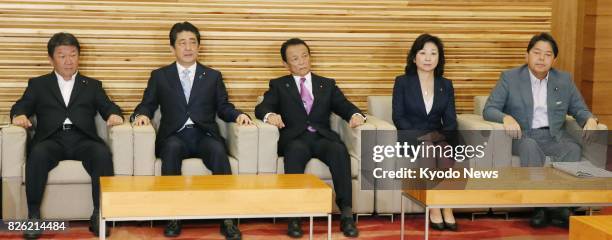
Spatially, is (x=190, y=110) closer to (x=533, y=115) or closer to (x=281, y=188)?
(x=281, y=188)

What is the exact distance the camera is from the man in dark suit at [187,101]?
6.68 meters

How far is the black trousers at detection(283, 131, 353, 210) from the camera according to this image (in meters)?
6.53

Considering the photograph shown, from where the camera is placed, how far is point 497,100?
7.06 m

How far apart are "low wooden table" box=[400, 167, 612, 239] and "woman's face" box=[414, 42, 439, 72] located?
49.8 inches

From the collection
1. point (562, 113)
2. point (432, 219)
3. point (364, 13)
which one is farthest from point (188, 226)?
point (562, 113)

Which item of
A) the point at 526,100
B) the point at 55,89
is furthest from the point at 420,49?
the point at 55,89

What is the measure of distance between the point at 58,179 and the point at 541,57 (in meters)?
3.33

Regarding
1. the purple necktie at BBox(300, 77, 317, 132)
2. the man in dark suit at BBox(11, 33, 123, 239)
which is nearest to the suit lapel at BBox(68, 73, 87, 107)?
the man in dark suit at BBox(11, 33, 123, 239)

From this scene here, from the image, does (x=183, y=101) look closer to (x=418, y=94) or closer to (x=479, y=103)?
(x=418, y=94)

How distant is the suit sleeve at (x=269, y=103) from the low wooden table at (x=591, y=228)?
2.58 meters

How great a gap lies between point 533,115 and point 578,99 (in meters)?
0.37

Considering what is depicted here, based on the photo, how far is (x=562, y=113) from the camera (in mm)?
7113

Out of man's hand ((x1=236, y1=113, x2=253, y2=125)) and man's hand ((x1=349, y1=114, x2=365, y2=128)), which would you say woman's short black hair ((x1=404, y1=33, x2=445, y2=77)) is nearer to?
man's hand ((x1=349, y1=114, x2=365, y2=128))

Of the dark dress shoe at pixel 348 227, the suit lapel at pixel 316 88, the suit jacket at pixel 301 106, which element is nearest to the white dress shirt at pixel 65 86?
the suit jacket at pixel 301 106
